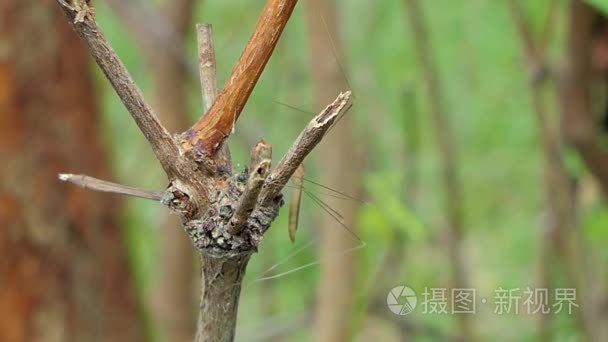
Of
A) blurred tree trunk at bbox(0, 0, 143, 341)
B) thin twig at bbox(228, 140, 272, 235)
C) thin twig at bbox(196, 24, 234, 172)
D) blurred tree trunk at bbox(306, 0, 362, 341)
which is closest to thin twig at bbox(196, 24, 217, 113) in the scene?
thin twig at bbox(196, 24, 234, 172)

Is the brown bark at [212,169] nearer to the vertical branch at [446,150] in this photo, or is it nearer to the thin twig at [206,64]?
the thin twig at [206,64]

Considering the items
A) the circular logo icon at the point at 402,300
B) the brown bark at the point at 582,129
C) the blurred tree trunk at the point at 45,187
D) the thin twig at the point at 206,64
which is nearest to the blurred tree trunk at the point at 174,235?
the blurred tree trunk at the point at 45,187

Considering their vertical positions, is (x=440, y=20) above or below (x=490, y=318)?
above

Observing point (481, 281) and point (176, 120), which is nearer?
point (176, 120)

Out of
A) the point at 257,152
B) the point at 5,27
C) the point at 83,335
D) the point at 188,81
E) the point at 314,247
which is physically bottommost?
the point at 257,152

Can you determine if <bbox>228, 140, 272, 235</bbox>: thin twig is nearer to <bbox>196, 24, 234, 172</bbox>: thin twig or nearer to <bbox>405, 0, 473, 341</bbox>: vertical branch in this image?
<bbox>196, 24, 234, 172</bbox>: thin twig

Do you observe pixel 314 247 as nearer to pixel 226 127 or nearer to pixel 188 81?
pixel 188 81

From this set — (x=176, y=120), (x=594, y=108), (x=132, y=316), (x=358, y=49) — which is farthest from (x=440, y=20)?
(x=132, y=316)
